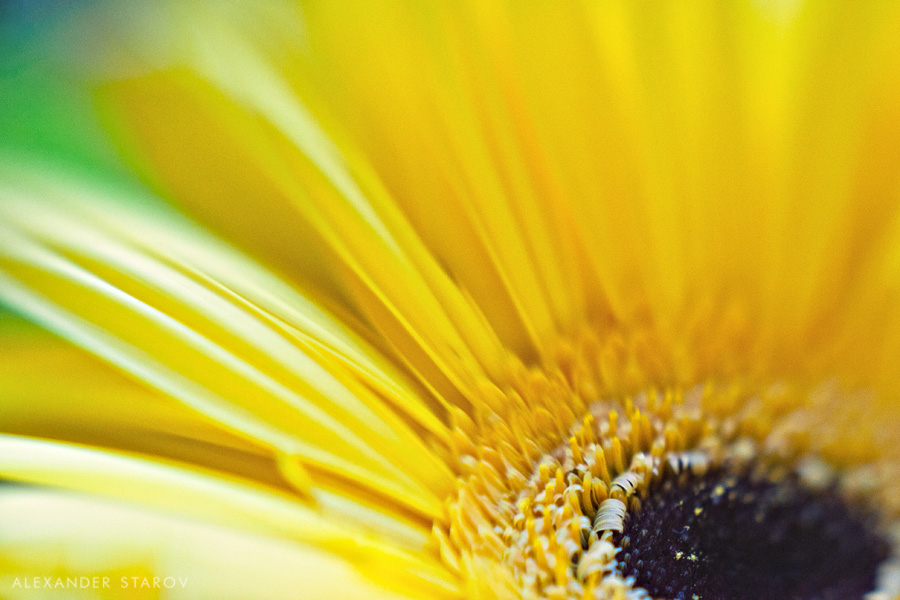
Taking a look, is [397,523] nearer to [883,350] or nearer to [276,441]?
[276,441]

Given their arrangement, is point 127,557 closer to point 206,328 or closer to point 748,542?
point 206,328

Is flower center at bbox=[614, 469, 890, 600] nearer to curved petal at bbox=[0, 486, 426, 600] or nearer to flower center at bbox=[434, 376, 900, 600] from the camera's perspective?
flower center at bbox=[434, 376, 900, 600]

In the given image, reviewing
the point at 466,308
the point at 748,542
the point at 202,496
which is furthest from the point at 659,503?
the point at 202,496

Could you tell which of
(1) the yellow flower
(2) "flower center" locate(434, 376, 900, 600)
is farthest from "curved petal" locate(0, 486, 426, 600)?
(2) "flower center" locate(434, 376, 900, 600)

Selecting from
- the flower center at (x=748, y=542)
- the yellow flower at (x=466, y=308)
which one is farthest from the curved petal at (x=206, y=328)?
the flower center at (x=748, y=542)

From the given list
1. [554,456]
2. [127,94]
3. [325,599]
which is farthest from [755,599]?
[127,94]

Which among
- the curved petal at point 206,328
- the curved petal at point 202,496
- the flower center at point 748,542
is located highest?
the curved petal at point 206,328

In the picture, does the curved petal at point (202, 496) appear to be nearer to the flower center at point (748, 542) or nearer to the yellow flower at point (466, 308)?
the yellow flower at point (466, 308)
